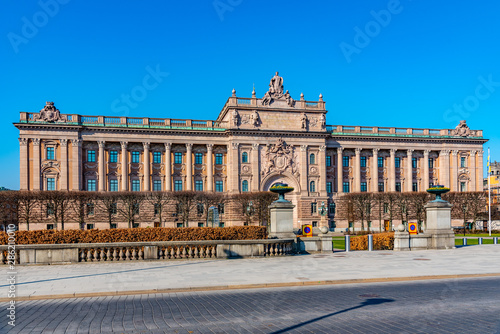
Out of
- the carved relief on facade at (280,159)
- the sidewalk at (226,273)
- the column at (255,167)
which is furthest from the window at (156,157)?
the sidewalk at (226,273)

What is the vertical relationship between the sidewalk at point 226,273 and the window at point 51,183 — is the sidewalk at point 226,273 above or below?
below

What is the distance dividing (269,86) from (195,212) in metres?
26.3

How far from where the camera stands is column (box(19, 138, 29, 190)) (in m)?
72.2

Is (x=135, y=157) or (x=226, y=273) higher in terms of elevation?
(x=135, y=157)

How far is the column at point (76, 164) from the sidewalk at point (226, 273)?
179 feet

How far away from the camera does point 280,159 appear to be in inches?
3250

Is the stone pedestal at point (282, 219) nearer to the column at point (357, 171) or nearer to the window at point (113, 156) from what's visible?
the window at point (113, 156)

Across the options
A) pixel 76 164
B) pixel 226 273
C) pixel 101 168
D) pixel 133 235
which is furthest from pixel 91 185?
pixel 226 273

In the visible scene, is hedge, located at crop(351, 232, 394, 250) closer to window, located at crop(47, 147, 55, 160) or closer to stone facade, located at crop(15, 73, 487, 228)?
stone facade, located at crop(15, 73, 487, 228)

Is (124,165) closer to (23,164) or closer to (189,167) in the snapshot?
(189,167)

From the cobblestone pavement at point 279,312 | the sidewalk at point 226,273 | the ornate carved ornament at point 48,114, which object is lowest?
the sidewalk at point 226,273

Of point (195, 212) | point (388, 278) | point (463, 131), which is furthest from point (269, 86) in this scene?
point (388, 278)

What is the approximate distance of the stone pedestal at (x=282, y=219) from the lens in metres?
28.8

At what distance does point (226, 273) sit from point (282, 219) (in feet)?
29.7
